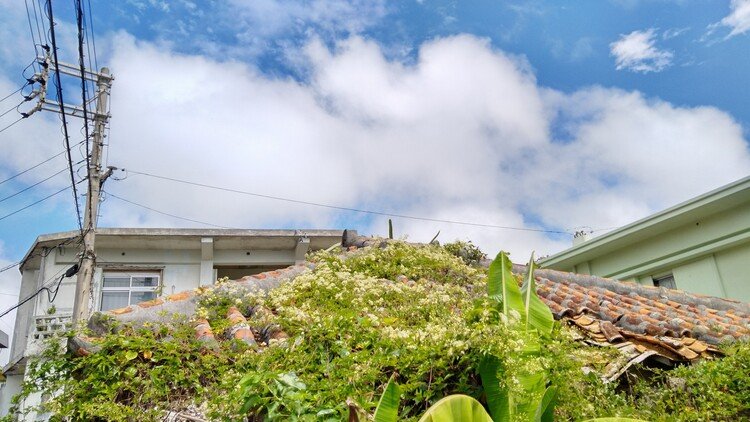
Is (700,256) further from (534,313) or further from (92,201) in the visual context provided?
(92,201)

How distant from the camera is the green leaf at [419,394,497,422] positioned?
3.54m

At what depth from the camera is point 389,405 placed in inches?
151

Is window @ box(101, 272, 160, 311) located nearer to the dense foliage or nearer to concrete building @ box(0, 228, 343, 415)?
concrete building @ box(0, 228, 343, 415)

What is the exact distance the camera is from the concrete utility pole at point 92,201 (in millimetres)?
13875

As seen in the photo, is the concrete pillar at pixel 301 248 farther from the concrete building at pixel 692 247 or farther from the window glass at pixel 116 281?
the concrete building at pixel 692 247

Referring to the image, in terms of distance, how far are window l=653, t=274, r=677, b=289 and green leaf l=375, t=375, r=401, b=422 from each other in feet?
35.8

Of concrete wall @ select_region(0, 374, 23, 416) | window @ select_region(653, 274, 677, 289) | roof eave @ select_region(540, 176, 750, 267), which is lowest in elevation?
concrete wall @ select_region(0, 374, 23, 416)

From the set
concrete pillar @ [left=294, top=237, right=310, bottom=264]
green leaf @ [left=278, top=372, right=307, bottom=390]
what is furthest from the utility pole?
green leaf @ [left=278, top=372, right=307, bottom=390]

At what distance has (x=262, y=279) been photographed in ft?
26.2

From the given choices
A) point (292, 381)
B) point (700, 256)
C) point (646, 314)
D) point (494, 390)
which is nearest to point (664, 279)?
point (700, 256)

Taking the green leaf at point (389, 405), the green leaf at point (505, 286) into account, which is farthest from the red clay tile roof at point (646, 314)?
the green leaf at point (389, 405)

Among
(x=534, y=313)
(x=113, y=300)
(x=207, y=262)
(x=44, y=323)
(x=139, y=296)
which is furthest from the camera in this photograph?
(x=207, y=262)

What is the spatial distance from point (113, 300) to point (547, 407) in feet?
55.2

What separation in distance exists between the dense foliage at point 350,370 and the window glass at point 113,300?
13593mm
